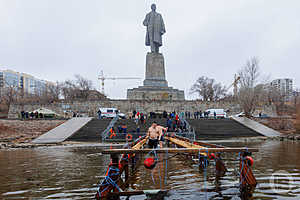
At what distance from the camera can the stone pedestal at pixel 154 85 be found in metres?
36.9

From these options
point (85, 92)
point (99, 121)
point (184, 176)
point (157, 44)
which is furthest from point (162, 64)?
point (184, 176)

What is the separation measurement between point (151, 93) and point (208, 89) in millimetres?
28458

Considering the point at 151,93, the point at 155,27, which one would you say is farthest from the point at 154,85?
the point at 155,27

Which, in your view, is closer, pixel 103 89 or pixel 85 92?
pixel 85 92

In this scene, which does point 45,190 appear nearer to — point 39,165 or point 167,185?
point 167,185

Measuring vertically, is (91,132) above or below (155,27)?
below

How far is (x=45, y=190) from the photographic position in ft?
20.5

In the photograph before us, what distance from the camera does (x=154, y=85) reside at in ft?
123

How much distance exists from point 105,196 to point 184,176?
2795 millimetres

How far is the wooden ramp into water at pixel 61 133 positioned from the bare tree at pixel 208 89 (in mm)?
39758

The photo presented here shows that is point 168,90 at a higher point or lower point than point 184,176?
higher

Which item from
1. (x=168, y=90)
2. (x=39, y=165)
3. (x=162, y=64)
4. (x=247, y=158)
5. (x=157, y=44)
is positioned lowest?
(x=39, y=165)

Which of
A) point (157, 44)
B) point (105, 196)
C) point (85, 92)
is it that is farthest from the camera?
point (85, 92)

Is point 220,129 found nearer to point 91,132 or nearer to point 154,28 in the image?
point 91,132
